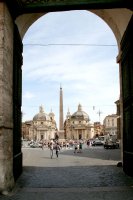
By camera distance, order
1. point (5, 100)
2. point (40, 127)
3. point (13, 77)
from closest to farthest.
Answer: point (5, 100) → point (13, 77) → point (40, 127)

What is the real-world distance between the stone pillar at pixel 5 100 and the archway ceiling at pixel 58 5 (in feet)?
1.20

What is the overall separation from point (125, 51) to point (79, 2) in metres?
3.09

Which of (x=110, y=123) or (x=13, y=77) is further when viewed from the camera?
(x=110, y=123)

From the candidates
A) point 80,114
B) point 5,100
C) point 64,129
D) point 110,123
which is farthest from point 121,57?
point 80,114

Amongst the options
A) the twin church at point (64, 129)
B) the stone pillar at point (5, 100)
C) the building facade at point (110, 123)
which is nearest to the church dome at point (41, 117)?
the twin church at point (64, 129)

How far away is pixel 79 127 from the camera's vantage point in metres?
165

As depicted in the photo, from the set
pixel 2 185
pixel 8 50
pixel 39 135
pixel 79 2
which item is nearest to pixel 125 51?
pixel 79 2

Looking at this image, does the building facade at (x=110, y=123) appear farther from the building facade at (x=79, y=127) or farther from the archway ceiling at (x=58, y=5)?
the archway ceiling at (x=58, y=5)

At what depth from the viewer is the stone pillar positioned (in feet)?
29.4

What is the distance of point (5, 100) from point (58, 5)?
9.59 feet

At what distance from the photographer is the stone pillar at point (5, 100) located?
29.4ft

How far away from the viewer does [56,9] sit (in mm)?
10250

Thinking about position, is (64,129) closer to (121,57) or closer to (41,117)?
(41,117)

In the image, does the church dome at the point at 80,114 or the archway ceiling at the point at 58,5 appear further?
the church dome at the point at 80,114
